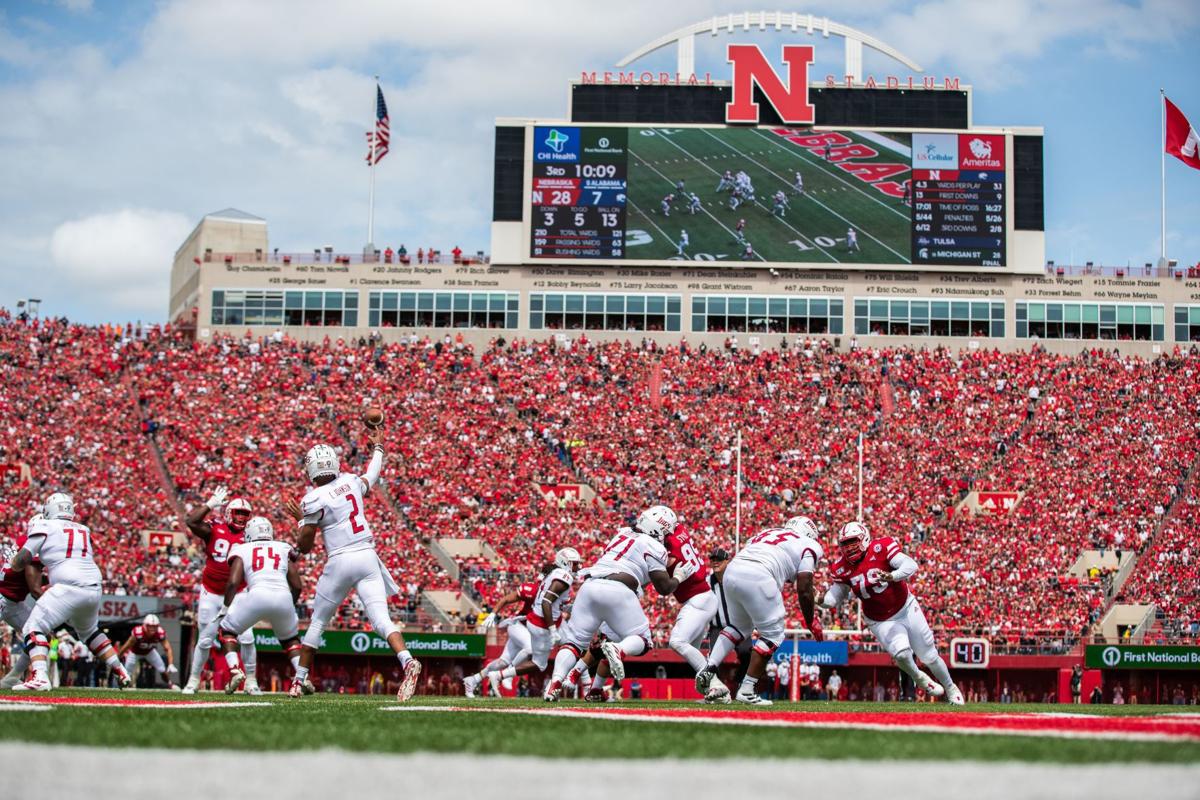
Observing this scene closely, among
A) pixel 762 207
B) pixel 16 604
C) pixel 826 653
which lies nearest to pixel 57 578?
pixel 16 604

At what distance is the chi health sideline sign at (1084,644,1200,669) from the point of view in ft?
121

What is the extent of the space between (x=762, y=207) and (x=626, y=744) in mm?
53187

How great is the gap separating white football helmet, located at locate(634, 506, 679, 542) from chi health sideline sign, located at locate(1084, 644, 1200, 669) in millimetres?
25781

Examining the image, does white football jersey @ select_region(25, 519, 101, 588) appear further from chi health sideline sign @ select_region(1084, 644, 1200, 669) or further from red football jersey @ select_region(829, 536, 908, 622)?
chi health sideline sign @ select_region(1084, 644, 1200, 669)

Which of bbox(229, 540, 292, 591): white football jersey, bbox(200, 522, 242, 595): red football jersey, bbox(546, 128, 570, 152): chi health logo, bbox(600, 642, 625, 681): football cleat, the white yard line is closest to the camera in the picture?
the white yard line

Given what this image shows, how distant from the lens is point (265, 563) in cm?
1598

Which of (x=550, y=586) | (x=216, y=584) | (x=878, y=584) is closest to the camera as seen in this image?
(x=878, y=584)

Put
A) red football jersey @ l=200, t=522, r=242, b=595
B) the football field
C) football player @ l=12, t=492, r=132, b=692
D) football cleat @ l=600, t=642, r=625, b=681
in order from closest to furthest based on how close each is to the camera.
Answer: the football field, football cleat @ l=600, t=642, r=625, b=681, football player @ l=12, t=492, r=132, b=692, red football jersey @ l=200, t=522, r=242, b=595

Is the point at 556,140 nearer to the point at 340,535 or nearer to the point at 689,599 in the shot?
the point at 689,599

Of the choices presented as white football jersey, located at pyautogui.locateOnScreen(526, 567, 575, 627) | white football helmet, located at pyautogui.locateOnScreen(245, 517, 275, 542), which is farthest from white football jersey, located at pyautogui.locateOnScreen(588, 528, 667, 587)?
white football jersey, located at pyautogui.locateOnScreen(526, 567, 575, 627)

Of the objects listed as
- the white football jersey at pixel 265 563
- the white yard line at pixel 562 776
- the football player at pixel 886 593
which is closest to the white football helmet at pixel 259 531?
the white football jersey at pixel 265 563

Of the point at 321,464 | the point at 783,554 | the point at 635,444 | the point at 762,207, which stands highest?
the point at 762,207

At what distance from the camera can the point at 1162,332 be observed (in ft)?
196

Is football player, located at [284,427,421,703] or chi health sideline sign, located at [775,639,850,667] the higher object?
football player, located at [284,427,421,703]
